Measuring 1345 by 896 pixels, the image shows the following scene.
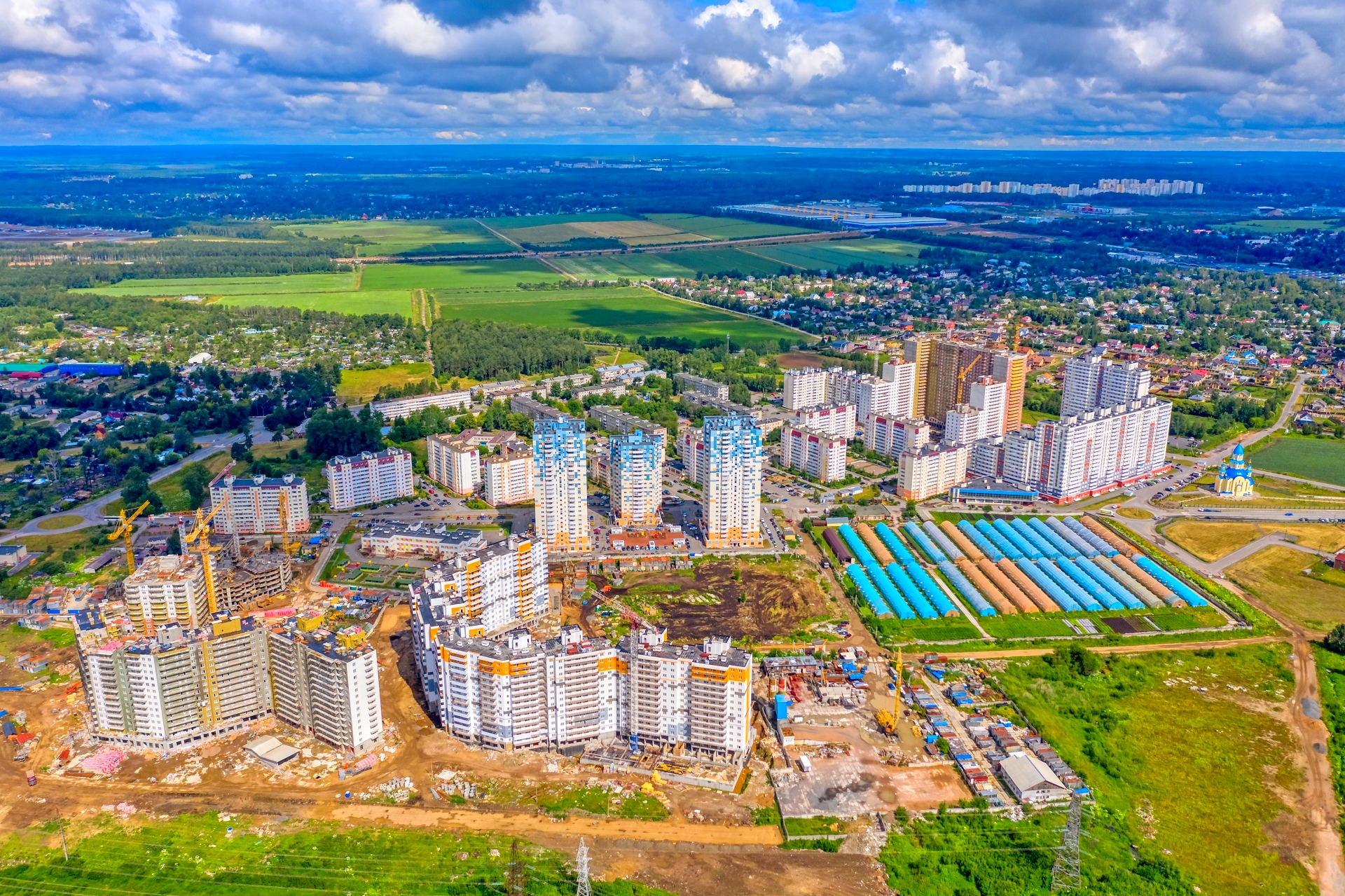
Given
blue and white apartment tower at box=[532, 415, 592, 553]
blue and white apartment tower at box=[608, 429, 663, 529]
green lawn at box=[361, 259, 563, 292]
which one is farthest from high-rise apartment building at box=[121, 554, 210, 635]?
green lawn at box=[361, 259, 563, 292]

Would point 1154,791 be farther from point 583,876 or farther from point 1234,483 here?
point 1234,483

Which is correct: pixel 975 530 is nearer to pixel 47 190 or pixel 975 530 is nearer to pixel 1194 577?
pixel 1194 577

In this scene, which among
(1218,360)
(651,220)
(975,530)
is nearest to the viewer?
(975,530)

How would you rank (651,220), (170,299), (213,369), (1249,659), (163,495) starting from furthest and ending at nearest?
1. (651,220)
2. (170,299)
3. (213,369)
4. (163,495)
5. (1249,659)

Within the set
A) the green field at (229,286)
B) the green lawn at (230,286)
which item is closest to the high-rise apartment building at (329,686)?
the green field at (229,286)

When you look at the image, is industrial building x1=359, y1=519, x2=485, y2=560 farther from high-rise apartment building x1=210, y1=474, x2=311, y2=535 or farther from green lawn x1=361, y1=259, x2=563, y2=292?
green lawn x1=361, y1=259, x2=563, y2=292

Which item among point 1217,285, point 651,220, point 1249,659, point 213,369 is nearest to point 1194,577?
point 1249,659

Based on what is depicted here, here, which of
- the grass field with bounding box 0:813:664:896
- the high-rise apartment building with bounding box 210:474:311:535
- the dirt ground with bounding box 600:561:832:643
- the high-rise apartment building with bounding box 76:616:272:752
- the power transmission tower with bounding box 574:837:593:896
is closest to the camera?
the power transmission tower with bounding box 574:837:593:896
